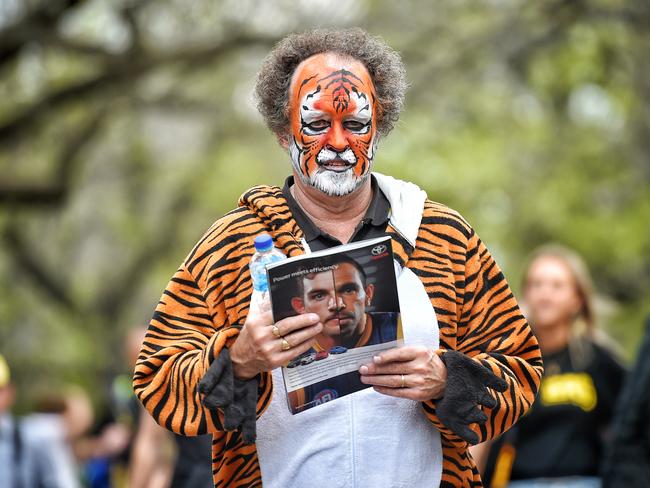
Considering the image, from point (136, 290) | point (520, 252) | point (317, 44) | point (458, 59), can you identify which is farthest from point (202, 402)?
point (136, 290)

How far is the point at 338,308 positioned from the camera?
2.94 metres

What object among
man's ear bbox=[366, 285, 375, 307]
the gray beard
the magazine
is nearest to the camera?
the magazine

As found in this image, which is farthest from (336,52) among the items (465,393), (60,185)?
(60,185)

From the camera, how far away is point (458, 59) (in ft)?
40.9

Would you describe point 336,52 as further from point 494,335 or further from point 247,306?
point 494,335

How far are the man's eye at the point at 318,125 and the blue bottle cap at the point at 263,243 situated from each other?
47 centimetres

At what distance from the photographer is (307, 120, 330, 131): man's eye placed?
3334 mm

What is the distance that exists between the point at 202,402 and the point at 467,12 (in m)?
10.5

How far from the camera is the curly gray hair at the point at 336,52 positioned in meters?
3.41

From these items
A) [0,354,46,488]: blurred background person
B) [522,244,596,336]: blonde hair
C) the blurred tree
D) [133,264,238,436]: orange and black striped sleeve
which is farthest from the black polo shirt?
[0,354,46,488]: blurred background person

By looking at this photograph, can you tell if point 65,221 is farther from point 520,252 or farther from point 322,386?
point 322,386

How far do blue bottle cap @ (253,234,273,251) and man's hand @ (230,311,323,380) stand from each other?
0.20 meters

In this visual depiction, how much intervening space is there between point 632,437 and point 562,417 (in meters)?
0.96

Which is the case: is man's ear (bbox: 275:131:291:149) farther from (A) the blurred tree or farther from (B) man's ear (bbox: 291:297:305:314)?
(A) the blurred tree
